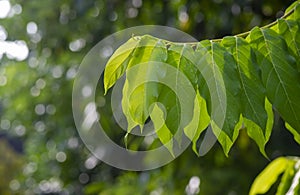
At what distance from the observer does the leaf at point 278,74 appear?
2.59 feet

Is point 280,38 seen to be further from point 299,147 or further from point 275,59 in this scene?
point 299,147

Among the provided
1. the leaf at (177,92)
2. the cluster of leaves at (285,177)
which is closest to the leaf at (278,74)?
the leaf at (177,92)

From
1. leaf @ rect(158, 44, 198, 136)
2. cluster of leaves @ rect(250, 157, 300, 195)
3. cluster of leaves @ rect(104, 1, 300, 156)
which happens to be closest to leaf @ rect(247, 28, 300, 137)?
cluster of leaves @ rect(104, 1, 300, 156)

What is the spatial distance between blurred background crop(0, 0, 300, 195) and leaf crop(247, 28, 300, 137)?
1.24 m

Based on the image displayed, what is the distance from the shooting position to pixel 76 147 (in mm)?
3186

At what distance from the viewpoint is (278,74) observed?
81 centimetres

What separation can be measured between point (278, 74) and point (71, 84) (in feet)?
6.46

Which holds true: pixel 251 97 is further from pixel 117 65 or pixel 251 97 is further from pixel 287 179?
pixel 287 179

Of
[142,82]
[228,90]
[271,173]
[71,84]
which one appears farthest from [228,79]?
[71,84]

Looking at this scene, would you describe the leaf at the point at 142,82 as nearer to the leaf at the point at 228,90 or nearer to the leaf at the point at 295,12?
the leaf at the point at 228,90

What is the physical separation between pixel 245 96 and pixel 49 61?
A: 7.17ft

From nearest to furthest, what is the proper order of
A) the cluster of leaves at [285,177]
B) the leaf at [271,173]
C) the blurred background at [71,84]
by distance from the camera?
the cluster of leaves at [285,177]
the leaf at [271,173]
the blurred background at [71,84]

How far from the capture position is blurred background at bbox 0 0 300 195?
7.17ft

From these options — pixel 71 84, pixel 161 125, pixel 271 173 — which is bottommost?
pixel 71 84
